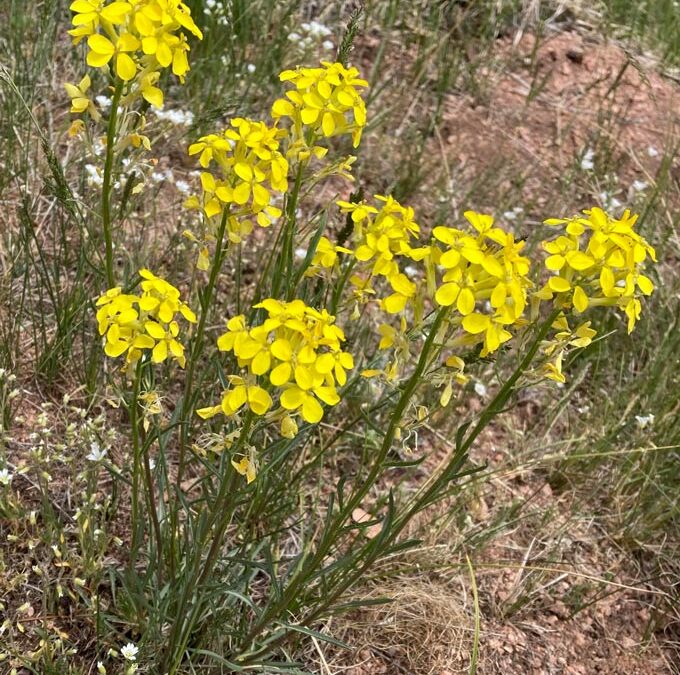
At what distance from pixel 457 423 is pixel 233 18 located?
2.26m

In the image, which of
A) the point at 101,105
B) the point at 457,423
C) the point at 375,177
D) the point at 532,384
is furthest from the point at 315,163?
the point at 532,384

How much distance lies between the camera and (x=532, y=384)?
1.60 meters

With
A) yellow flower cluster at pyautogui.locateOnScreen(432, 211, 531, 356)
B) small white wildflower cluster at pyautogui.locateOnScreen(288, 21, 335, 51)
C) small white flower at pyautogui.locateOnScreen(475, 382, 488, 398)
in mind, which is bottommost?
small white flower at pyautogui.locateOnScreen(475, 382, 488, 398)

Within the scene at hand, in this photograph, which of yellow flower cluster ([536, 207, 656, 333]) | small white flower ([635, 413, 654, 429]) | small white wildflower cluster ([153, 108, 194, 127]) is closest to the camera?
yellow flower cluster ([536, 207, 656, 333])

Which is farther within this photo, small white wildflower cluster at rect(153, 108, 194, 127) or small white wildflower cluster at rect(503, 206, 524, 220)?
small white wildflower cluster at rect(503, 206, 524, 220)

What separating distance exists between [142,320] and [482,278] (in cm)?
63

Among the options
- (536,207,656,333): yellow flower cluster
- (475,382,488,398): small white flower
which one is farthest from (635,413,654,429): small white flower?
(536,207,656,333): yellow flower cluster

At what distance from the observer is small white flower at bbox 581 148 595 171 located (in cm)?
418

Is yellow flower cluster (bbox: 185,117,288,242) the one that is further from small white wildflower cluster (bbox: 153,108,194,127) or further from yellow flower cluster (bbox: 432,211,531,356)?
small white wildflower cluster (bbox: 153,108,194,127)

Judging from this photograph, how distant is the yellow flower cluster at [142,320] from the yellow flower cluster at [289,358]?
0.19m

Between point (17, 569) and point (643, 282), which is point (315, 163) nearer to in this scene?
point (17, 569)

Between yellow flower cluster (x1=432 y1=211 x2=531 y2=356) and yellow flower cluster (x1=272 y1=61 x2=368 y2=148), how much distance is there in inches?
15.5

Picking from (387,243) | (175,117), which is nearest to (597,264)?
(387,243)

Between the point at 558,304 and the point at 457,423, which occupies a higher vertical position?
the point at 558,304
